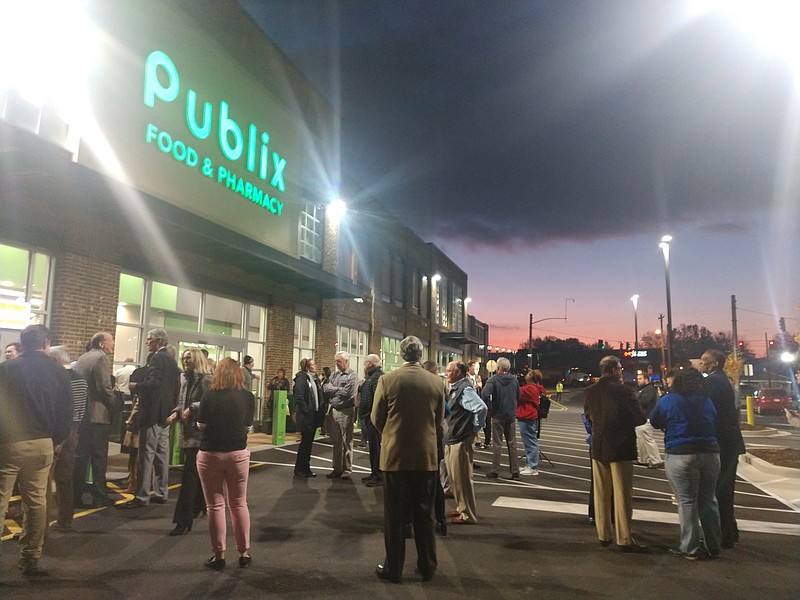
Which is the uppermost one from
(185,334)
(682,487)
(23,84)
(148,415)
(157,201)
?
(23,84)

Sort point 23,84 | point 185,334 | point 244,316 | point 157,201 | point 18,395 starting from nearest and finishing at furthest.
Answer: point 18,395 → point 23,84 → point 157,201 → point 185,334 → point 244,316

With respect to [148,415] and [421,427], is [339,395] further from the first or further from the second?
[421,427]

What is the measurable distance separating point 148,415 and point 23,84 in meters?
6.17

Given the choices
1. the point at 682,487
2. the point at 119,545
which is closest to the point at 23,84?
the point at 119,545

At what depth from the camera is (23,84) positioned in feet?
29.7

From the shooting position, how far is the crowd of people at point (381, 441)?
465 centimetres

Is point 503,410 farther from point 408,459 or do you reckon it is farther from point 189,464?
point 189,464

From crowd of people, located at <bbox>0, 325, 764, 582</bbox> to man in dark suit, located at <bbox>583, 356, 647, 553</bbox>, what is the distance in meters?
0.01

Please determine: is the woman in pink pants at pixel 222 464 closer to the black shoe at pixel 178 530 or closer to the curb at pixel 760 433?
the black shoe at pixel 178 530

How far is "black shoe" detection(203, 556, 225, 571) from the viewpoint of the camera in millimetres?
4828

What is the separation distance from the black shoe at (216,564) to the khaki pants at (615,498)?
12.0 feet

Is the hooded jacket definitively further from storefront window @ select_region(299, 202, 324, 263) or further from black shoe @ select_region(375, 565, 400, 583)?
storefront window @ select_region(299, 202, 324, 263)

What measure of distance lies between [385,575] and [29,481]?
3.01m

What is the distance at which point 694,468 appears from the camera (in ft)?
17.3
